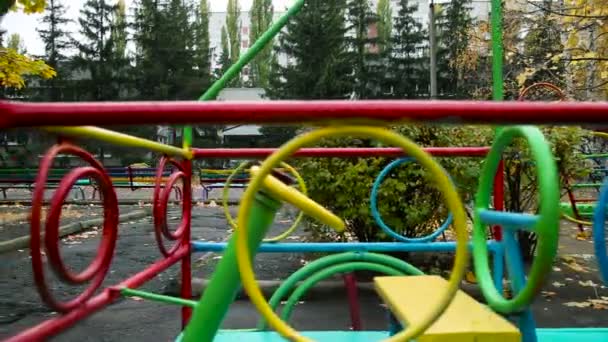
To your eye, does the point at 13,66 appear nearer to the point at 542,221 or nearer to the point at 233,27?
the point at 542,221

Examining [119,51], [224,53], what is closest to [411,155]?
[119,51]

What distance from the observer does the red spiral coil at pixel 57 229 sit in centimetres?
100

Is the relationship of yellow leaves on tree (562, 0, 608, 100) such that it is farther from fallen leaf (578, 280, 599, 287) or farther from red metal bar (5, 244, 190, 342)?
red metal bar (5, 244, 190, 342)

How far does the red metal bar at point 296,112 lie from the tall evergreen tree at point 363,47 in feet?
87.5

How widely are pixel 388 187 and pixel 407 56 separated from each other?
84.2 feet

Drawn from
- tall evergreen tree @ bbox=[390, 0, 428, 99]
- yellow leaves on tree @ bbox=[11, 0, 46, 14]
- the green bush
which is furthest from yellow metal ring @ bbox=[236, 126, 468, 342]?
tall evergreen tree @ bbox=[390, 0, 428, 99]

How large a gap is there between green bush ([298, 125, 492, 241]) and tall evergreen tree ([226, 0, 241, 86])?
42.6 metres

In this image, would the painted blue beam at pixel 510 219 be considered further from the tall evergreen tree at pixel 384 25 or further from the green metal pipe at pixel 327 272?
the tall evergreen tree at pixel 384 25

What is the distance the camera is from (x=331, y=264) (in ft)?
7.60

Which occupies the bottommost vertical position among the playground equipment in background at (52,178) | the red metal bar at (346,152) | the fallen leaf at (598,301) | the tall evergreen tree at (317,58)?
the fallen leaf at (598,301)

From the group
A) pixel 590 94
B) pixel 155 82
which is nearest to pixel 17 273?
pixel 590 94

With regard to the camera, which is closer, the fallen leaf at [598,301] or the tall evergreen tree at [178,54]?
the fallen leaf at [598,301]

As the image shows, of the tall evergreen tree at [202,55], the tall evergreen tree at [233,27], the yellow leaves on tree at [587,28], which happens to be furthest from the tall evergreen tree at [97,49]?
the yellow leaves on tree at [587,28]

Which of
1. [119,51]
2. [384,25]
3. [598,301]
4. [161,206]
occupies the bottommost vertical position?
[598,301]
